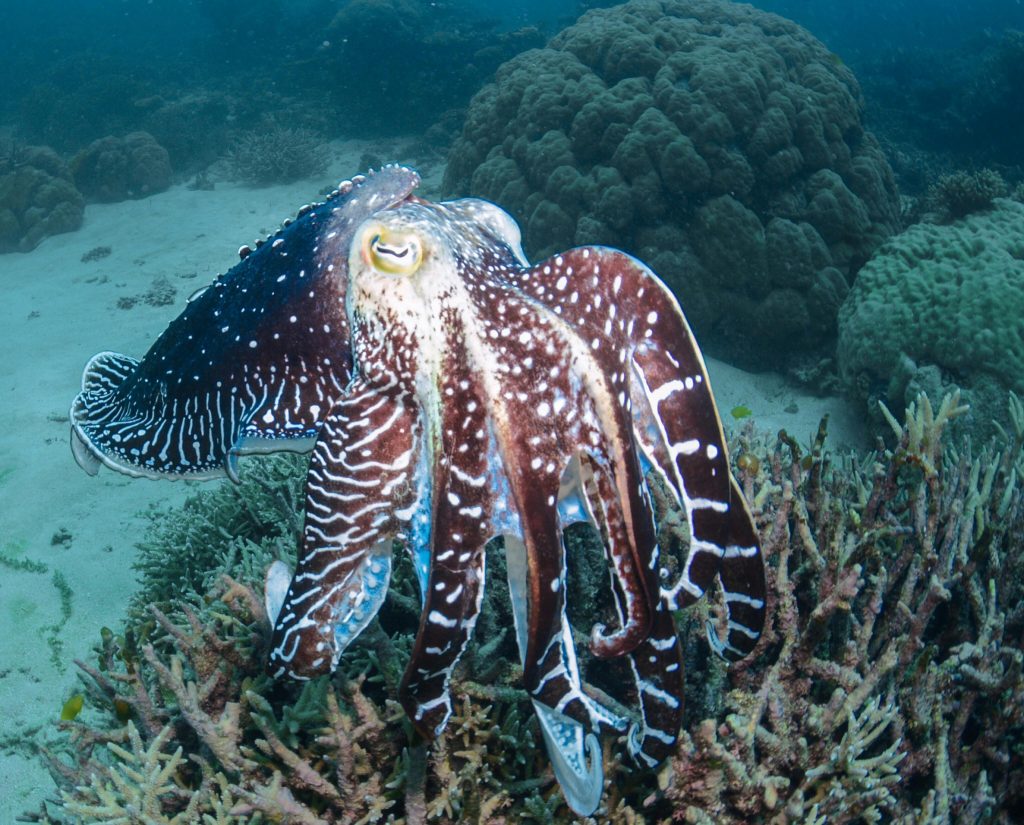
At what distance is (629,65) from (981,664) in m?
10.5

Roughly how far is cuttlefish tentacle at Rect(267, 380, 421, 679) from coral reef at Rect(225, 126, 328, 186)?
18.6m

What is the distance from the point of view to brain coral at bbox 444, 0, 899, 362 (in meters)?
9.42

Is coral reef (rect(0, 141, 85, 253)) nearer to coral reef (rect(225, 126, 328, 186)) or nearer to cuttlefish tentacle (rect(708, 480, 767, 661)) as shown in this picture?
coral reef (rect(225, 126, 328, 186))

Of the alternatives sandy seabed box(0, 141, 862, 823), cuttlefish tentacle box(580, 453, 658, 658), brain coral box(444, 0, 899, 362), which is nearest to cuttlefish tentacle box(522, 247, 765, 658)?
cuttlefish tentacle box(580, 453, 658, 658)

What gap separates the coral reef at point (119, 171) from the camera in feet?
61.3

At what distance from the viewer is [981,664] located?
3033mm

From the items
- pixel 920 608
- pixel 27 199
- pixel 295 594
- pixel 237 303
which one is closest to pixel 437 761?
pixel 295 594

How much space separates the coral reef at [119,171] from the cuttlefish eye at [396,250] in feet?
67.8

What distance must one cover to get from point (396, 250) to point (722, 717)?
2387 millimetres

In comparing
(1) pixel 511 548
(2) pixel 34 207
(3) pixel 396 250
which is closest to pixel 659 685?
(1) pixel 511 548

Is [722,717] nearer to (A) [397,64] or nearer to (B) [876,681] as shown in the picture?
(B) [876,681]

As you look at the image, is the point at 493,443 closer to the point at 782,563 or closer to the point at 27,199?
the point at 782,563

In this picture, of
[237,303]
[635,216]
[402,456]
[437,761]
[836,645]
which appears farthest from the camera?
[635,216]

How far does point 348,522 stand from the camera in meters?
1.81
